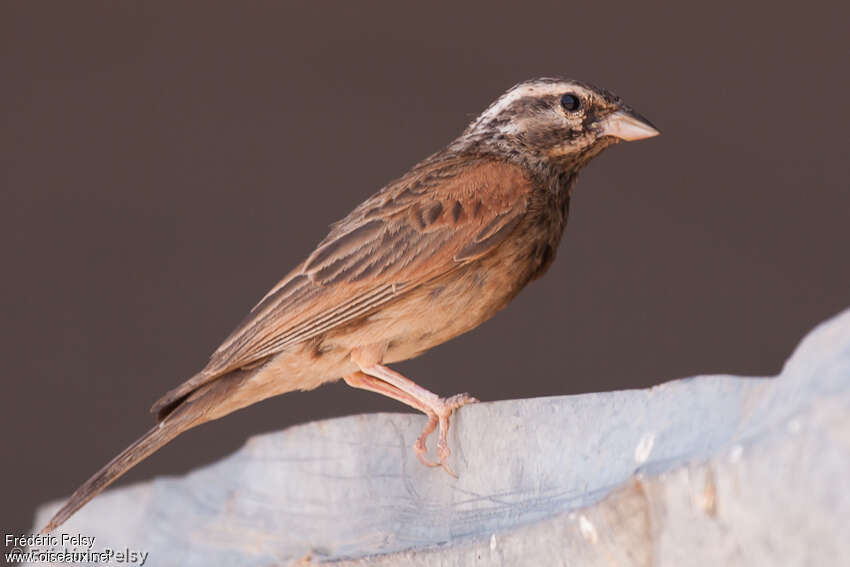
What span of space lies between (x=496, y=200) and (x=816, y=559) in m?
2.07

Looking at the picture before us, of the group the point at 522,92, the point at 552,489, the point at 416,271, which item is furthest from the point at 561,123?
the point at 552,489

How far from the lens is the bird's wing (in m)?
3.53

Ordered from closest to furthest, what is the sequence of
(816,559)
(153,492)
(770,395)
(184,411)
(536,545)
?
(816,559) < (770,395) < (536,545) < (184,411) < (153,492)

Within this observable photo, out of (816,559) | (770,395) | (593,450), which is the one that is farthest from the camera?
(593,450)

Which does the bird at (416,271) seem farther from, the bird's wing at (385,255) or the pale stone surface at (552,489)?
the pale stone surface at (552,489)

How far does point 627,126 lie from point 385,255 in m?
0.88

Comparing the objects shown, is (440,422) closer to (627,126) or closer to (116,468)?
(116,468)

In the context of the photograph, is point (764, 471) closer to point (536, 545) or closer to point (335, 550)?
point (536, 545)

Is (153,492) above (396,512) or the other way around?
above

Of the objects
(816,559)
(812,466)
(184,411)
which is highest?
(184,411)

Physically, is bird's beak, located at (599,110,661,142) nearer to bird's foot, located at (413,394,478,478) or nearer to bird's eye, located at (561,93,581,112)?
bird's eye, located at (561,93,581,112)

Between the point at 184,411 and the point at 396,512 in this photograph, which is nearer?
the point at 396,512

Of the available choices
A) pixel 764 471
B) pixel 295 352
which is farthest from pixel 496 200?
pixel 764 471

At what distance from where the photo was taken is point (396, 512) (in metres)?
3.21
